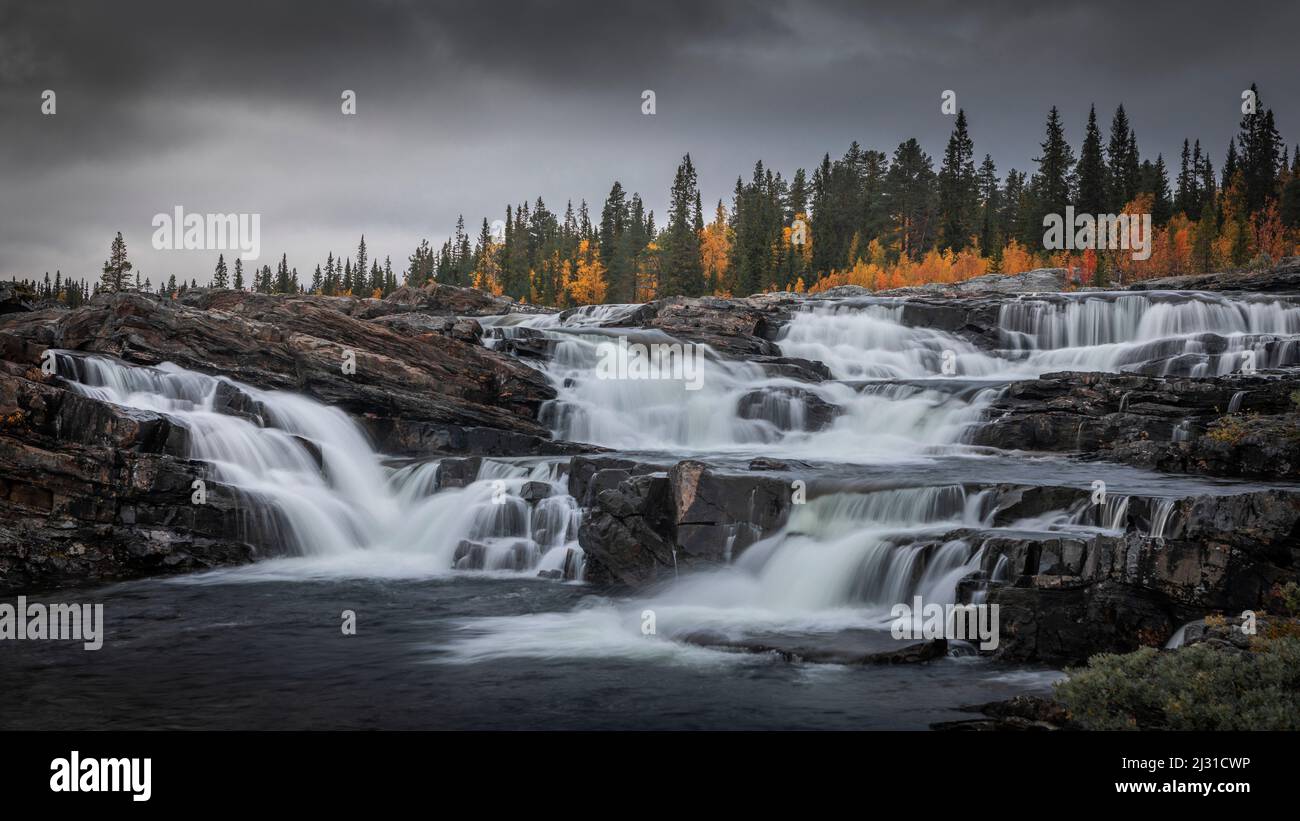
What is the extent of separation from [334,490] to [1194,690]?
19437mm

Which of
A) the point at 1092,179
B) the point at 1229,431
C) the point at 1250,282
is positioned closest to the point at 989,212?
the point at 1092,179

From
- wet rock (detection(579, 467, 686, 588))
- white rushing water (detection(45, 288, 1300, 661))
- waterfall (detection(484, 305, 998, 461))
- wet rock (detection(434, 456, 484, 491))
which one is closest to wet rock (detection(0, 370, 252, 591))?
white rushing water (detection(45, 288, 1300, 661))

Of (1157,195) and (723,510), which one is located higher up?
(1157,195)

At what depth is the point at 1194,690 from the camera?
8.04 metres

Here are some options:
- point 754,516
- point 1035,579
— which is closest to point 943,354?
point 754,516

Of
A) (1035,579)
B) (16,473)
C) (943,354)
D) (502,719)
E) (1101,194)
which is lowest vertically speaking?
(502,719)

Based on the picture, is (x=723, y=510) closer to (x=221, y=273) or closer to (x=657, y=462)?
(x=657, y=462)

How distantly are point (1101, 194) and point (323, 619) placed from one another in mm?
89814

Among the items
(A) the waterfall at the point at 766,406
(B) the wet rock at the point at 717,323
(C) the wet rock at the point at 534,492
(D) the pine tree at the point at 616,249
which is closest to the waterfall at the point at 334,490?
(C) the wet rock at the point at 534,492

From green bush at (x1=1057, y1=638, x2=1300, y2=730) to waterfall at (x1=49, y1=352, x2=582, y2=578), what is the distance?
1209 cm

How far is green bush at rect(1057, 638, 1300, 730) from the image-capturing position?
753cm

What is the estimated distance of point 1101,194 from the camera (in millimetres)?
87312
